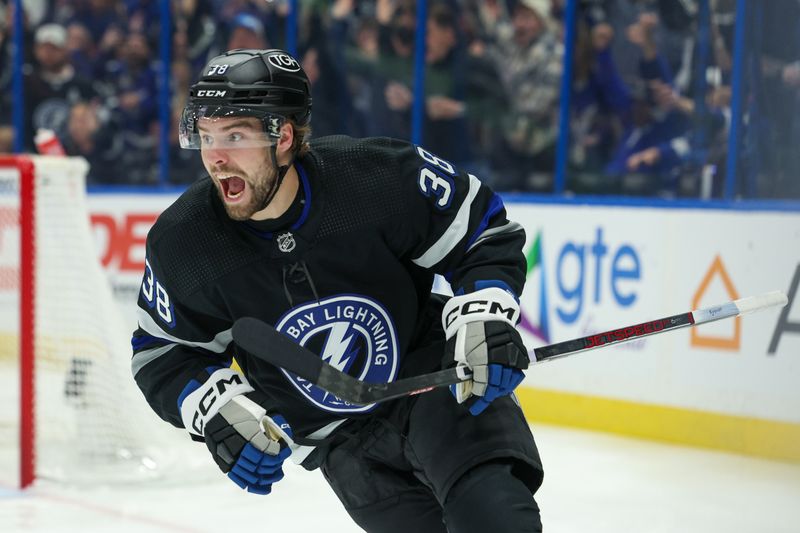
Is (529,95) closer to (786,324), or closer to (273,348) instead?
(786,324)

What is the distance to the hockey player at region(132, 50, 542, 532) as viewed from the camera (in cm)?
207

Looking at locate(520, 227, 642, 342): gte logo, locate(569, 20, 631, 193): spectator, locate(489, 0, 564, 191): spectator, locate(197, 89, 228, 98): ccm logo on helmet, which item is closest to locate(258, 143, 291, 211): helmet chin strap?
locate(197, 89, 228, 98): ccm logo on helmet

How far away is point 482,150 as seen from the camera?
19.1ft

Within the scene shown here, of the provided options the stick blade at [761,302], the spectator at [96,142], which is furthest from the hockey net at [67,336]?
the spectator at [96,142]

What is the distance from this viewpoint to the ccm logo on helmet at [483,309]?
202 cm

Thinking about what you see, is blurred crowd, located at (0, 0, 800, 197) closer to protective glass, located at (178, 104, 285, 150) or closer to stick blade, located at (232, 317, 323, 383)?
protective glass, located at (178, 104, 285, 150)

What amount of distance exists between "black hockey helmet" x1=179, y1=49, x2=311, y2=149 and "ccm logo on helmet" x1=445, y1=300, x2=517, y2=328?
43 centimetres

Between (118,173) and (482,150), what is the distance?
2.39m

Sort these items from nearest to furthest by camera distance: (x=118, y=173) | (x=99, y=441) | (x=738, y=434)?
(x=99, y=441)
(x=738, y=434)
(x=118, y=173)

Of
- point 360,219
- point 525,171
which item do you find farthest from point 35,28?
point 360,219

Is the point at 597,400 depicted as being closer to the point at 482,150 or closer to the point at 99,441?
the point at 482,150

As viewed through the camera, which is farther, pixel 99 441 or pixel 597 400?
pixel 597 400

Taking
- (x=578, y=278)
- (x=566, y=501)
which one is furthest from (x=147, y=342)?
(x=578, y=278)

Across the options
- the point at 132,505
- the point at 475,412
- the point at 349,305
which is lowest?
the point at 132,505
